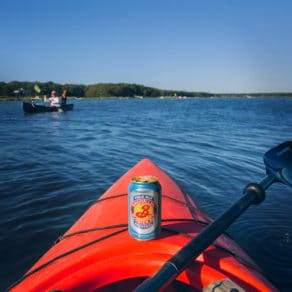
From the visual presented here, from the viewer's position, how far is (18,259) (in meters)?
4.25

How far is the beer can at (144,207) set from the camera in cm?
200

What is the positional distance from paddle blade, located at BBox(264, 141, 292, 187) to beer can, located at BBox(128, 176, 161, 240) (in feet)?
8.91

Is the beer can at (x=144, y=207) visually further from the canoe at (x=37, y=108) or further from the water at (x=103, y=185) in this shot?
the canoe at (x=37, y=108)

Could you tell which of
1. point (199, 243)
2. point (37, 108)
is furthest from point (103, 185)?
point (37, 108)

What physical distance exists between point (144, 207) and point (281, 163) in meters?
3.41

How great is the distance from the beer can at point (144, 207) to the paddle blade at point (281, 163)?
107 inches

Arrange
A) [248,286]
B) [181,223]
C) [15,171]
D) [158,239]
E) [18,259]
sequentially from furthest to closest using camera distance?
1. [15,171]
2. [18,259]
3. [181,223]
4. [158,239]
5. [248,286]

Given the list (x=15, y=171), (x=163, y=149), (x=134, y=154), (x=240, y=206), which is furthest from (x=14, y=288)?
(x=163, y=149)

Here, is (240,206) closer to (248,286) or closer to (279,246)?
(248,286)

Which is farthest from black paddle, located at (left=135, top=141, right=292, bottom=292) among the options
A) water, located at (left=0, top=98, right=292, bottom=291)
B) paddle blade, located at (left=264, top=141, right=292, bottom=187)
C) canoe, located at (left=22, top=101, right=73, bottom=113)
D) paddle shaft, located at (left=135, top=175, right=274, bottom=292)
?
canoe, located at (left=22, top=101, right=73, bottom=113)

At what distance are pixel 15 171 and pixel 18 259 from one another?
490 cm

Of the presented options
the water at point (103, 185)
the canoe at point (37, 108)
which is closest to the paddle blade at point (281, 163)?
the water at point (103, 185)

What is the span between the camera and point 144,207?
2.02 meters

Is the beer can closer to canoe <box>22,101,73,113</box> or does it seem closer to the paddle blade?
the paddle blade
